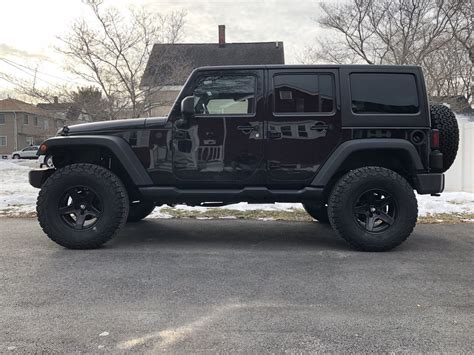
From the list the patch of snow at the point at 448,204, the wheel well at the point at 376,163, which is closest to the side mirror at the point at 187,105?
the wheel well at the point at 376,163

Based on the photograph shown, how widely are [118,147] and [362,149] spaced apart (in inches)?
111

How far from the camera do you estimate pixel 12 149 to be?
51625mm

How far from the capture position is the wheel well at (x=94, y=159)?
17.6 feet

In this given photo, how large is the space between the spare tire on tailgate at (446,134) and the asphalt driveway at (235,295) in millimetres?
1115

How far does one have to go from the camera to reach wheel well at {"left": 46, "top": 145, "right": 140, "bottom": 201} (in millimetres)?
5363

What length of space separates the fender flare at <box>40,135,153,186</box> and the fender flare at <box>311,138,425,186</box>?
2.13 meters

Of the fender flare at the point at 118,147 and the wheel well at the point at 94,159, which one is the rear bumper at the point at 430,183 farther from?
the wheel well at the point at 94,159

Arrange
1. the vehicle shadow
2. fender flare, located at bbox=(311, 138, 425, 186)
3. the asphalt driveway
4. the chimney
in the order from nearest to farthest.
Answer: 1. the asphalt driveway
2. fender flare, located at bbox=(311, 138, 425, 186)
3. the vehicle shadow
4. the chimney

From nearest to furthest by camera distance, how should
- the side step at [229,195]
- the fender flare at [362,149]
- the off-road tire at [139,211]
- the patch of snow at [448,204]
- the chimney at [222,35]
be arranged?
the fender flare at [362,149] → the side step at [229,195] → the off-road tire at [139,211] → the patch of snow at [448,204] → the chimney at [222,35]

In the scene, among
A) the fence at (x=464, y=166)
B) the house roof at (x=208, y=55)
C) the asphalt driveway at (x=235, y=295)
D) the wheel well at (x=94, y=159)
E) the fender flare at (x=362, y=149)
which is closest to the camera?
the asphalt driveway at (x=235, y=295)

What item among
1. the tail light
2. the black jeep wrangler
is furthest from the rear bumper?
the tail light

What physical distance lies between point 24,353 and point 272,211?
5376 millimetres

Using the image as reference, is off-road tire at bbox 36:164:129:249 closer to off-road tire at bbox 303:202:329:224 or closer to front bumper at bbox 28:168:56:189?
front bumper at bbox 28:168:56:189

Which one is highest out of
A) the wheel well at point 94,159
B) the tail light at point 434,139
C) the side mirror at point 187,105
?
the side mirror at point 187,105
